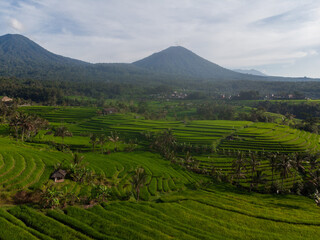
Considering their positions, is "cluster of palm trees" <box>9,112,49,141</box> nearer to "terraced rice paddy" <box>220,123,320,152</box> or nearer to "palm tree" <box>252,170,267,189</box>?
"terraced rice paddy" <box>220,123,320,152</box>

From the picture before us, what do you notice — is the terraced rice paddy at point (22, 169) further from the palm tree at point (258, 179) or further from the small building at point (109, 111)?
the small building at point (109, 111)

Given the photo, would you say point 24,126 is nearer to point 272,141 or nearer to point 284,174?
point 284,174

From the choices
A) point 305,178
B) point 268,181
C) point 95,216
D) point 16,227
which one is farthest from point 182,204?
point 305,178

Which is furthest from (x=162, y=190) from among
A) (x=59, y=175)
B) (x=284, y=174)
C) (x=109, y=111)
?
(x=109, y=111)

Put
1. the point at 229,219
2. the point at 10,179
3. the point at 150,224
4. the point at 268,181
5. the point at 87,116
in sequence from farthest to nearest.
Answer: the point at 87,116, the point at 268,181, the point at 10,179, the point at 229,219, the point at 150,224

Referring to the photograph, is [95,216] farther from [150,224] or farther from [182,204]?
[182,204]

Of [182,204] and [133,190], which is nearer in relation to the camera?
[182,204]

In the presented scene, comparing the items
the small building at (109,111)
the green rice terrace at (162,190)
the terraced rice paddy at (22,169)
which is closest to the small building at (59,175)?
the green rice terrace at (162,190)
